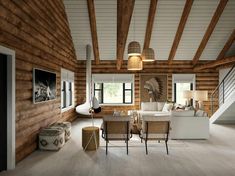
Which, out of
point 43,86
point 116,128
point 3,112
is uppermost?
point 43,86

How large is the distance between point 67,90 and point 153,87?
13.7 feet

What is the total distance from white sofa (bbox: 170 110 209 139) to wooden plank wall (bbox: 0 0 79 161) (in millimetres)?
3605

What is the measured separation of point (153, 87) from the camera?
11.3 m

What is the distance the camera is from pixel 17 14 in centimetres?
438

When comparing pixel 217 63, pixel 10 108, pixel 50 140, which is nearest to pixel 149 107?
pixel 217 63

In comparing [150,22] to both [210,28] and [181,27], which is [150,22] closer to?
[181,27]

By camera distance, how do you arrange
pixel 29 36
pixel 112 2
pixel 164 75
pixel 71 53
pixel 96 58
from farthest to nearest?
pixel 164 75, pixel 96 58, pixel 71 53, pixel 112 2, pixel 29 36

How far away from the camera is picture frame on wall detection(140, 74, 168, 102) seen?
11.2 meters

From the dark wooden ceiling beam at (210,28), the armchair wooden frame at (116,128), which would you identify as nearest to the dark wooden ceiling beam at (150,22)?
the dark wooden ceiling beam at (210,28)

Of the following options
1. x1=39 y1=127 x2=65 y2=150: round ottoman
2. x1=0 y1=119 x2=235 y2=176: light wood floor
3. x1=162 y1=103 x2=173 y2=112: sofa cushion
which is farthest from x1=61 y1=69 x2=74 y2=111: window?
x1=162 y1=103 x2=173 y2=112: sofa cushion

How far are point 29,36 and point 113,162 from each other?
3.19 m

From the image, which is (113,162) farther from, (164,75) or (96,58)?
(164,75)

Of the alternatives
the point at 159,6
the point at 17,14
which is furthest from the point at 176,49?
the point at 17,14

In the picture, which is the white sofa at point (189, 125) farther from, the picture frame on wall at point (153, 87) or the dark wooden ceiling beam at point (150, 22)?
the picture frame on wall at point (153, 87)
